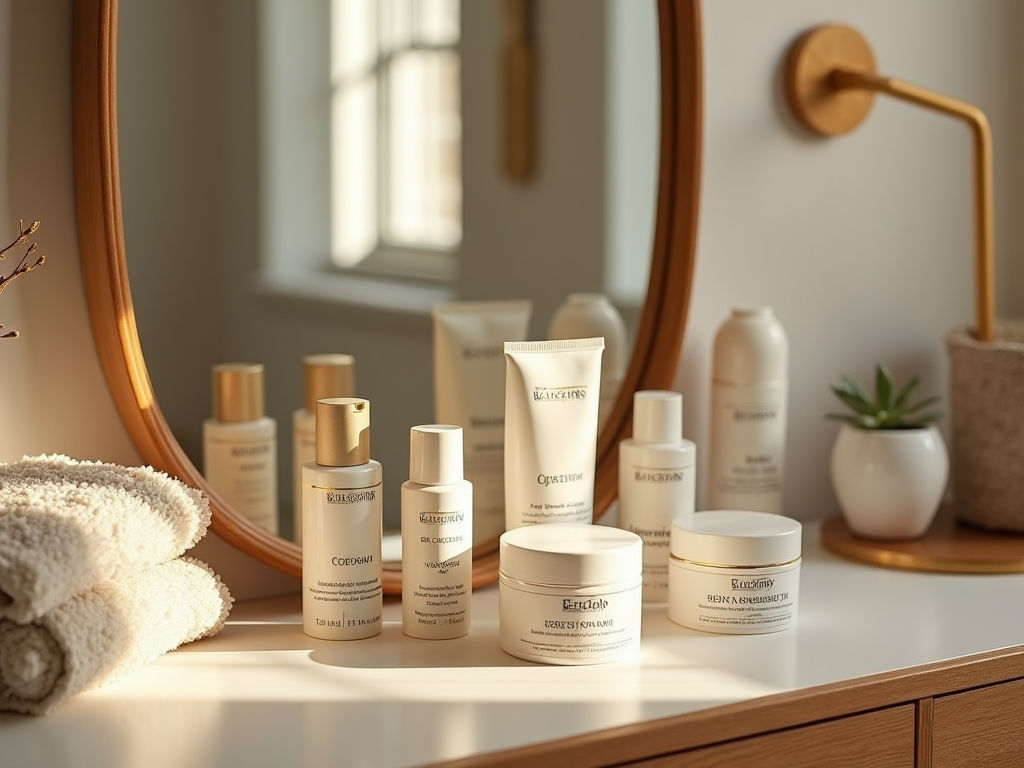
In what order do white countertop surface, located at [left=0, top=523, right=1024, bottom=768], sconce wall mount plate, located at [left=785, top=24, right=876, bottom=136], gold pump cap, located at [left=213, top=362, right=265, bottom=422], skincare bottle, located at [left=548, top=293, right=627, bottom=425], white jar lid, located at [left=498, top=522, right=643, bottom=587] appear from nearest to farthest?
1. white countertop surface, located at [left=0, top=523, right=1024, bottom=768]
2. white jar lid, located at [left=498, top=522, right=643, bottom=587]
3. gold pump cap, located at [left=213, top=362, right=265, bottom=422]
4. skincare bottle, located at [left=548, top=293, right=627, bottom=425]
5. sconce wall mount plate, located at [left=785, top=24, right=876, bottom=136]

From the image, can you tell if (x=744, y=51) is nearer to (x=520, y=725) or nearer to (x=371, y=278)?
(x=371, y=278)

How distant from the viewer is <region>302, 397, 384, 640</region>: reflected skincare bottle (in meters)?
0.83

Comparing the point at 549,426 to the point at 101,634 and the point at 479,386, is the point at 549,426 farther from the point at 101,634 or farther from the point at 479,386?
the point at 101,634

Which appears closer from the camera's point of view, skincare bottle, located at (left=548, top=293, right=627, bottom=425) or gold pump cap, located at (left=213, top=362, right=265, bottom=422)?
gold pump cap, located at (left=213, top=362, right=265, bottom=422)

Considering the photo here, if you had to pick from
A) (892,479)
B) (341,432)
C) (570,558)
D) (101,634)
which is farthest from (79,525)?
(892,479)

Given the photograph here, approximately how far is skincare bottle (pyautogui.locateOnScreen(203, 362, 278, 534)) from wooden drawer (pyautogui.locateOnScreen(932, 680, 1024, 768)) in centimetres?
48

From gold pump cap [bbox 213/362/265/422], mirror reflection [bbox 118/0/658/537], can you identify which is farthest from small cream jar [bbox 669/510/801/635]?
gold pump cap [bbox 213/362/265/422]

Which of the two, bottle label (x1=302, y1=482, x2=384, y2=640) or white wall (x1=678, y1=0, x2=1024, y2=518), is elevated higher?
white wall (x1=678, y1=0, x2=1024, y2=518)

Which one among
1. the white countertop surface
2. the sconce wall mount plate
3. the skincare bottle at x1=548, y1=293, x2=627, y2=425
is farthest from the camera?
the sconce wall mount plate

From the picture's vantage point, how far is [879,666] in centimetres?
81

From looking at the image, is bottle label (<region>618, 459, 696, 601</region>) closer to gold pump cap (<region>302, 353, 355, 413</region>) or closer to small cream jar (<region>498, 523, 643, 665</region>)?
small cream jar (<region>498, 523, 643, 665</region>)

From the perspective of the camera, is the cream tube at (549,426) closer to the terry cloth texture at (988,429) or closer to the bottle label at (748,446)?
the bottle label at (748,446)

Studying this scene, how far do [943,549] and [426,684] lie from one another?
0.51 metres

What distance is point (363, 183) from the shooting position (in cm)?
93
